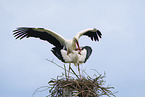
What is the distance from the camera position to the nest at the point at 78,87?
359cm

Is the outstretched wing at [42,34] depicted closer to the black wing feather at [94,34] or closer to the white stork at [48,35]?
the white stork at [48,35]

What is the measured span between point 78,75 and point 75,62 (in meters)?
0.51

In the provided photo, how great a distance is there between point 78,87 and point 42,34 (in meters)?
1.47

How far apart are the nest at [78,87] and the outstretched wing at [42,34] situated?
1.02 m

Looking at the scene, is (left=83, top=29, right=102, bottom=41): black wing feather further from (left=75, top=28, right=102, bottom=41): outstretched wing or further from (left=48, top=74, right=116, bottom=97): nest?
(left=48, top=74, right=116, bottom=97): nest

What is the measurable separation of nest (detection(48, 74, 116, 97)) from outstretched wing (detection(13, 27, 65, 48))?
1.02 meters

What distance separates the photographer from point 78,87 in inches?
143

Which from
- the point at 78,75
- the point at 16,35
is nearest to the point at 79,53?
the point at 78,75

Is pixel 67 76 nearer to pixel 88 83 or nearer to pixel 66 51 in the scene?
pixel 88 83

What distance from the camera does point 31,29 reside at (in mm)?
4578

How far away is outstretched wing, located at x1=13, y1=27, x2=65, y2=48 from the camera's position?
179 inches

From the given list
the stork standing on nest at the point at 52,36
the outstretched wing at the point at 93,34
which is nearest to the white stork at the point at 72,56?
the stork standing on nest at the point at 52,36

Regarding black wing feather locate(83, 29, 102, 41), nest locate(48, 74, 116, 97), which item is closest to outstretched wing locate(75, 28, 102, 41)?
black wing feather locate(83, 29, 102, 41)

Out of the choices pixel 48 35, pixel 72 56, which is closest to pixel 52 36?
pixel 48 35
